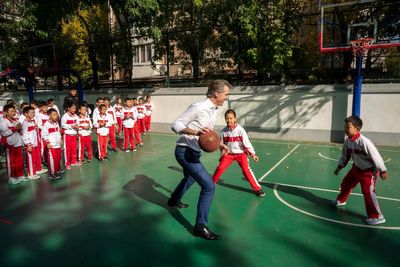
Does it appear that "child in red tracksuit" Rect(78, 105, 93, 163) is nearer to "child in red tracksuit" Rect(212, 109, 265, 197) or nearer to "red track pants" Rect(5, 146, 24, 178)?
"red track pants" Rect(5, 146, 24, 178)

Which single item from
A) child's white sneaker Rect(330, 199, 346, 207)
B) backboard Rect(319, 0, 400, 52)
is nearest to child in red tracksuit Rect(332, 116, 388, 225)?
child's white sneaker Rect(330, 199, 346, 207)

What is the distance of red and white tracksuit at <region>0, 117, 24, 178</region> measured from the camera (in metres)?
7.30

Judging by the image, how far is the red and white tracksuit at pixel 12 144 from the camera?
7297 millimetres

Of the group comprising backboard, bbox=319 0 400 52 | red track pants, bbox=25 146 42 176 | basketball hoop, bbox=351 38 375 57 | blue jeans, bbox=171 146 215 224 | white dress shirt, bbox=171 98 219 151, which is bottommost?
red track pants, bbox=25 146 42 176

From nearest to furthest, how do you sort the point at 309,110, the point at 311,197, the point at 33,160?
the point at 311,197 → the point at 33,160 → the point at 309,110

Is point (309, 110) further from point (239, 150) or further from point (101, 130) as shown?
point (101, 130)

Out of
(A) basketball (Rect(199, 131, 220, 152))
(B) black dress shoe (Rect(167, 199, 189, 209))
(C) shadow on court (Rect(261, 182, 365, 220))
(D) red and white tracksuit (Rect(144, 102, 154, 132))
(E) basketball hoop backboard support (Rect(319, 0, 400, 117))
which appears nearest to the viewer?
(A) basketball (Rect(199, 131, 220, 152))

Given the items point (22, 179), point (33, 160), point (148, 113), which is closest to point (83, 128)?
point (33, 160)

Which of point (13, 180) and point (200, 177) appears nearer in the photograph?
point (200, 177)

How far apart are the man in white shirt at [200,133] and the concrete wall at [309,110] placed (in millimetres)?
7882

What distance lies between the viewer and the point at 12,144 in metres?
7.42

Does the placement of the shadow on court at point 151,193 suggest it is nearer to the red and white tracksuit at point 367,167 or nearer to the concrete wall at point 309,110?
the red and white tracksuit at point 367,167

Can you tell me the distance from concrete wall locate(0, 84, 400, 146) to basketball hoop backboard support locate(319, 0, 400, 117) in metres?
0.83

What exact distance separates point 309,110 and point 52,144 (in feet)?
27.5
